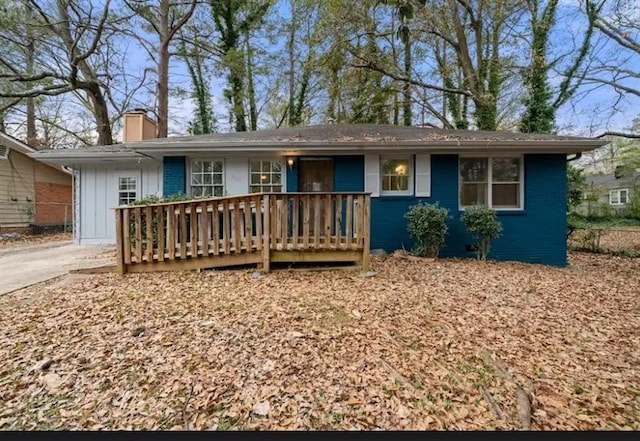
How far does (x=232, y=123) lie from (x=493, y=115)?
12967 mm

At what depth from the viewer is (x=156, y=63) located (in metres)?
15.1

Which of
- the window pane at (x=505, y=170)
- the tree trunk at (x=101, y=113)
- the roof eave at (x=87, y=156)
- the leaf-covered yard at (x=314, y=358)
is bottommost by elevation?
the leaf-covered yard at (x=314, y=358)

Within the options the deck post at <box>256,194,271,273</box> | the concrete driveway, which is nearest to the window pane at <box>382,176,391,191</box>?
the deck post at <box>256,194,271,273</box>

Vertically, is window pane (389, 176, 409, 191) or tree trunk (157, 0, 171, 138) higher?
tree trunk (157, 0, 171, 138)

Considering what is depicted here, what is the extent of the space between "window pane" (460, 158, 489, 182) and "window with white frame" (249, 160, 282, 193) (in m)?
4.30

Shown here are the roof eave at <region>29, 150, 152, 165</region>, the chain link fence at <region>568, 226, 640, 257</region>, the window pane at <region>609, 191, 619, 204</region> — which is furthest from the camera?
the window pane at <region>609, 191, 619, 204</region>

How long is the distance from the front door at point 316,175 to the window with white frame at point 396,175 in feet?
4.07

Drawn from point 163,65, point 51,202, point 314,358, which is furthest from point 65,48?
point 314,358

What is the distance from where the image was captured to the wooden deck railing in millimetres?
5070

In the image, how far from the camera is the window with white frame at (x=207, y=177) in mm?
7684

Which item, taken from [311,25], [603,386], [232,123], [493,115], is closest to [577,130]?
[493,115]

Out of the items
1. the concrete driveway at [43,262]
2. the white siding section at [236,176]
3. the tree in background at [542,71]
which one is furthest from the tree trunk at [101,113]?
the tree in background at [542,71]

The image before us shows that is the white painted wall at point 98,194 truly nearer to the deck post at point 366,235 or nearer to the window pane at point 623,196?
the deck post at point 366,235

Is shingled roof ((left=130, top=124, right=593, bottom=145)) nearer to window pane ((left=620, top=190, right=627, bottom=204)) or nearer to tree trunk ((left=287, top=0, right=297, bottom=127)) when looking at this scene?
tree trunk ((left=287, top=0, right=297, bottom=127))
